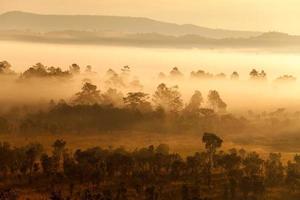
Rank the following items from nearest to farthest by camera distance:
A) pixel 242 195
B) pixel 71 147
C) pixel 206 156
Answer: pixel 242 195 < pixel 206 156 < pixel 71 147

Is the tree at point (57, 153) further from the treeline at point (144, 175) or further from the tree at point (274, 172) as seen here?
the tree at point (274, 172)

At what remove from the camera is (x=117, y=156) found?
483 ft

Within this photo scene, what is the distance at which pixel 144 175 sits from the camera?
14462cm

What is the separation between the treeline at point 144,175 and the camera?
132 meters

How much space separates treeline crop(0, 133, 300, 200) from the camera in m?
132

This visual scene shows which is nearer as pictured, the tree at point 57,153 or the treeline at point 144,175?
the treeline at point 144,175

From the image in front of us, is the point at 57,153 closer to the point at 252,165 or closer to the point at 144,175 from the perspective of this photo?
the point at 144,175

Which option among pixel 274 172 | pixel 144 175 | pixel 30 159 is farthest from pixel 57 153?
pixel 274 172

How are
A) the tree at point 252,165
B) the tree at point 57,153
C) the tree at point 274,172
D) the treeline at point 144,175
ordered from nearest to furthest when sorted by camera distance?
the treeline at point 144,175
the tree at point 274,172
the tree at point 252,165
the tree at point 57,153

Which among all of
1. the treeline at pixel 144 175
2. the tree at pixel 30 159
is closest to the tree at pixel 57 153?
the treeline at pixel 144 175

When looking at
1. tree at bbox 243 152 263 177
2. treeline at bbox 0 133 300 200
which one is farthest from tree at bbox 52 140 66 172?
tree at bbox 243 152 263 177

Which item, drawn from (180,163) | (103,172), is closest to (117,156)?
(103,172)

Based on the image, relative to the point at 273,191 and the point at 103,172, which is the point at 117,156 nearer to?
the point at 103,172

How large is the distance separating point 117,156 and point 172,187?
1698 cm
